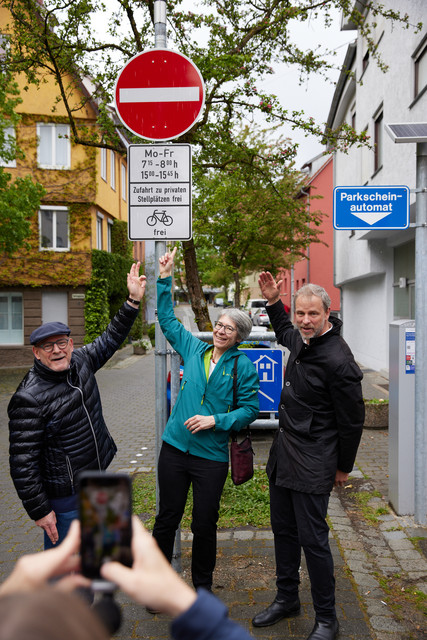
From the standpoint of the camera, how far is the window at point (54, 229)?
20.5 meters

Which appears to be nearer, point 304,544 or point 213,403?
point 304,544

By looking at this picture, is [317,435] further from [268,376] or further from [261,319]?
[261,319]

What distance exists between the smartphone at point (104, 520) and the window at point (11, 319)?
20.7 m

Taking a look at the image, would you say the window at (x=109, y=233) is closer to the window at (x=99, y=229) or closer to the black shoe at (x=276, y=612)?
the window at (x=99, y=229)

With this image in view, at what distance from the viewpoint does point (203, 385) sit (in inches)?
130

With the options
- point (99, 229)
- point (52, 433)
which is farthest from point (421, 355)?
point (99, 229)

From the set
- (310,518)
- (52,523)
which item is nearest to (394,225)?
(310,518)

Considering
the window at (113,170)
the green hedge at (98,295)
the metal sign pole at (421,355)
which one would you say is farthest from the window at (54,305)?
the metal sign pole at (421,355)

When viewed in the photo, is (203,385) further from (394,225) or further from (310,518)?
(394,225)

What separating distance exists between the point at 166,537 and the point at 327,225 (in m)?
23.0

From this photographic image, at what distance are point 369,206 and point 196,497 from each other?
9.08ft

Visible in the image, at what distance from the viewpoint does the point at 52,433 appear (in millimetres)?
2822

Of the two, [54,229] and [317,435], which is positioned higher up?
[54,229]

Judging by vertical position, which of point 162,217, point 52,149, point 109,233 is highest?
point 52,149
